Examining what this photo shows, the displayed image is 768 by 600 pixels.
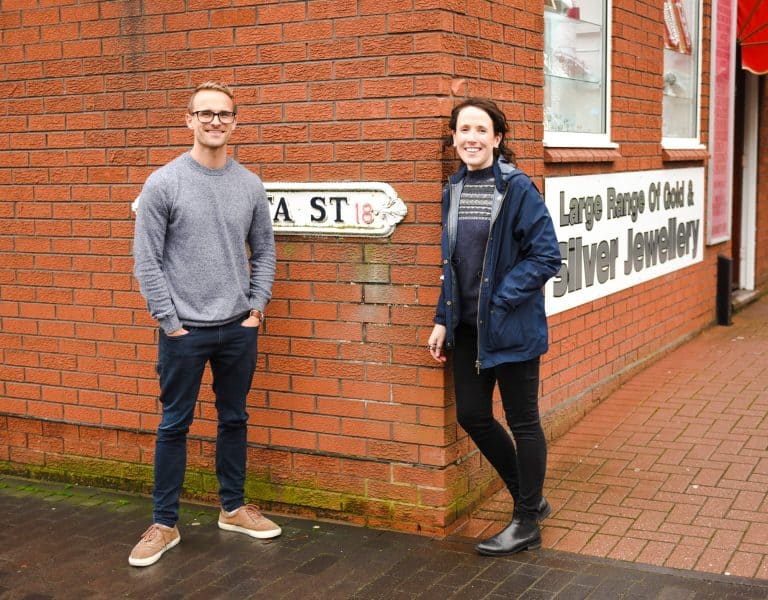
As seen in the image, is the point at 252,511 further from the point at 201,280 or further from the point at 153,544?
the point at 201,280

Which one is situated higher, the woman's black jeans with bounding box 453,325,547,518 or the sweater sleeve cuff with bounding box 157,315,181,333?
the sweater sleeve cuff with bounding box 157,315,181,333

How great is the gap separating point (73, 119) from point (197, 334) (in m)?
1.75

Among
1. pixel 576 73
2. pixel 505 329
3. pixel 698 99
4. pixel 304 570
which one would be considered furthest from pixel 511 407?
pixel 698 99

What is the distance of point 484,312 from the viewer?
4617 millimetres

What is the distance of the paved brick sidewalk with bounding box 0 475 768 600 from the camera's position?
4375 mm

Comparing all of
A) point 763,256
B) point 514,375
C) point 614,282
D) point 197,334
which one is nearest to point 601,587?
point 514,375

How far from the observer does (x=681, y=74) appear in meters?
8.80

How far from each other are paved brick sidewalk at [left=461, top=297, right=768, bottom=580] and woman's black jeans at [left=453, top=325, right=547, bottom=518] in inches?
12.4

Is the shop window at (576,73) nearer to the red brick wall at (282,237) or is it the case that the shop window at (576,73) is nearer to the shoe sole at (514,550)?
the red brick wall at (282,237)

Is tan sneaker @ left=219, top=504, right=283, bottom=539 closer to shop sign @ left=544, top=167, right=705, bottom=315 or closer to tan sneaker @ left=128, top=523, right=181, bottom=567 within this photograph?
tan sneaker @ left=128, top=523, right=181, bottom=567

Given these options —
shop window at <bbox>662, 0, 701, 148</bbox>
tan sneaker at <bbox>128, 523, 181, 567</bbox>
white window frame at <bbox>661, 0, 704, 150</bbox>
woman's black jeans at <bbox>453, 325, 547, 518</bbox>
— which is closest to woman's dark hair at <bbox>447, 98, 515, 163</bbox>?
woman's black jeans at <bbox>453, 325, 547, 518</bbox>

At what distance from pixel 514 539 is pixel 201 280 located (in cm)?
176

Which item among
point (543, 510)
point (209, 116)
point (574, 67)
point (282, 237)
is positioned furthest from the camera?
point (574, 67)

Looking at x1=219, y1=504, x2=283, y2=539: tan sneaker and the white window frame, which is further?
the white window frame
